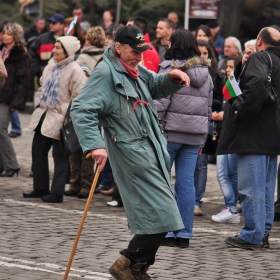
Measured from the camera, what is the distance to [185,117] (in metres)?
8.89

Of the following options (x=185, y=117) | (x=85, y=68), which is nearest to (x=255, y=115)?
(x=185, y=117)

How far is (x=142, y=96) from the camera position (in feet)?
23.4

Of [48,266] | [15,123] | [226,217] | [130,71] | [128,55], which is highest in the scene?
[128,55]

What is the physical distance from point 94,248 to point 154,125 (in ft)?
5.75

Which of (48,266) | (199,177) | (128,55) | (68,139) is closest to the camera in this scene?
(128,55)

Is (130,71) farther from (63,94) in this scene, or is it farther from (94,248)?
(63,94)

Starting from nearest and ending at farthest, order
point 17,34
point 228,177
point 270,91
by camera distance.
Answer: point 270,91 < point 228,177 < point 17,34

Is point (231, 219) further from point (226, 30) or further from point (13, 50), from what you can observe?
point (226, 30)

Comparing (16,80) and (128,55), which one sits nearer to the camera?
(128,55)

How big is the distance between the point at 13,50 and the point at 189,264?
18.6 feet

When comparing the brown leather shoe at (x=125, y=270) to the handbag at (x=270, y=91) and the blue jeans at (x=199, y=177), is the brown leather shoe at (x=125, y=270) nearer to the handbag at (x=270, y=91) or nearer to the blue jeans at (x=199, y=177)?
the handbag at (x=270, y=91)

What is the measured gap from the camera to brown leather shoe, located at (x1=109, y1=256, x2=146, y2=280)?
275 inches

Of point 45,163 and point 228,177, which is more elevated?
point 228,177

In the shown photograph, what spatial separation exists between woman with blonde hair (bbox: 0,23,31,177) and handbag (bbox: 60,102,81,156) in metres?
1.99
